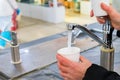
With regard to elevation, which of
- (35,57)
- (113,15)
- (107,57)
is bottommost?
(35,57)

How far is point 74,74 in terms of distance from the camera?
60 cm

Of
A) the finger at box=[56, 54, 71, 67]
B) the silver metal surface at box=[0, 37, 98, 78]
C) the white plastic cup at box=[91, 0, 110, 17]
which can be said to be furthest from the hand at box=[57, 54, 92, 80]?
the silver metal surface at box=[0, 37, 98, 78]

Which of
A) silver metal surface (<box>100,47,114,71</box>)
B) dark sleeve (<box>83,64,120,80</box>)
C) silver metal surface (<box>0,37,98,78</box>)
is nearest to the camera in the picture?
dark sleeve (<box>83,64,120,80</box>)

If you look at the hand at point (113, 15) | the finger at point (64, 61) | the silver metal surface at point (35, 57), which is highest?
the hand at point (113, 15)

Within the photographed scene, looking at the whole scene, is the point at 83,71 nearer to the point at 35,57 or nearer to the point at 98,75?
the point at 98,75

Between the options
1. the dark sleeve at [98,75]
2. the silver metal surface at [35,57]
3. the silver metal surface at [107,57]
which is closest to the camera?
the dark sleeve at [98,75]

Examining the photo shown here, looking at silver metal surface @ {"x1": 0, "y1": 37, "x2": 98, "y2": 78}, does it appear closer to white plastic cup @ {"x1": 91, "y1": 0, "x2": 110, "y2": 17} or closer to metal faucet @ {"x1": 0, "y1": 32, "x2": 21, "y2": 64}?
metal faucet @ {"x1": 0, "y1": 32, "x2": 21, "y2": 64}

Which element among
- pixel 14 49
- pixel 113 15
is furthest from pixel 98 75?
pixel 14 49

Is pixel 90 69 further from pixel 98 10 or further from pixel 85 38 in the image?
pixel 85 38

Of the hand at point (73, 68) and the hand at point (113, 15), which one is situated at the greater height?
the hand at point (113, 15)

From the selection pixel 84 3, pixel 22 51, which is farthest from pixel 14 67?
pixel 84 3

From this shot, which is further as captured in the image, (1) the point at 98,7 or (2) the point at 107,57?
(2) the point at 107,57

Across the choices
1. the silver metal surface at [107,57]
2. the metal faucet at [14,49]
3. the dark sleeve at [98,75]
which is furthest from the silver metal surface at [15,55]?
the dark sleeve at [98,75]

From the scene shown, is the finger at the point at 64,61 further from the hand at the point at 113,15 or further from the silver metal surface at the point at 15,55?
the silver metal surface at the point at 15,55
